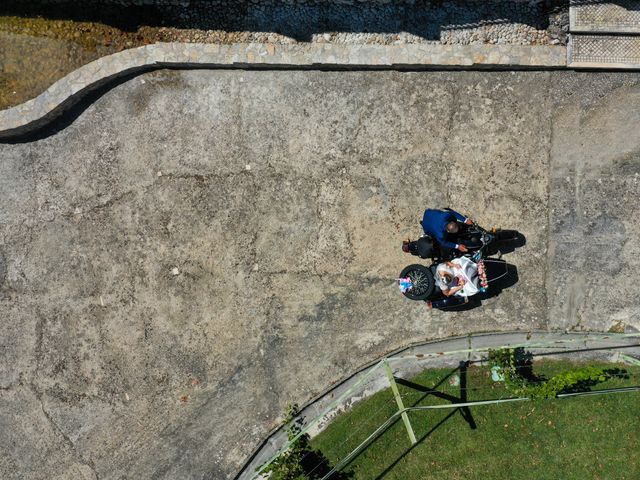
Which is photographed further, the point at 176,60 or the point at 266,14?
the point at 266,14

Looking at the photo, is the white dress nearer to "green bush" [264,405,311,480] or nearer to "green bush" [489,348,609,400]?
"green bush" [489,348,609,400]

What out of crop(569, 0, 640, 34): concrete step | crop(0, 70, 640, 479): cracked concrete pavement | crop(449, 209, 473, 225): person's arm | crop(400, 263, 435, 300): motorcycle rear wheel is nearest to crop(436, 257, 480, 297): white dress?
crop(400, 263, 435, 300): motorcycle rear wheel

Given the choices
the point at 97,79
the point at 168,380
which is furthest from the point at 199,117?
the point at 168,380

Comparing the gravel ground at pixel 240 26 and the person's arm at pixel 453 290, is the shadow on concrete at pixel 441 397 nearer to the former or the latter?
the person's arm at pixel 453 290

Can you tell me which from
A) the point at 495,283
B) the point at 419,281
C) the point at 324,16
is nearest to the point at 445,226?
the point at 419,281

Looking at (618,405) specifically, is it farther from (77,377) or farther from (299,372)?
(77,377)

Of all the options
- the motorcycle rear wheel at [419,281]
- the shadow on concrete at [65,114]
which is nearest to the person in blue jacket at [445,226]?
the motorcycle rear wheel at [419,281]

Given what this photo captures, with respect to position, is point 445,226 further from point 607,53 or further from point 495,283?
point 607,53
